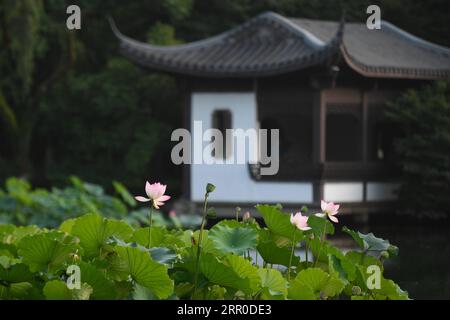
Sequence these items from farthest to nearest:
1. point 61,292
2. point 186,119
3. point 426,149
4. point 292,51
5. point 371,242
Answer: point 186,119 → point 292,51 → point 426,149 → point 371,242 → point 61,292

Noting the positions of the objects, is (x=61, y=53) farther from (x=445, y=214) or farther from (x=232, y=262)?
(x=232, y=262)

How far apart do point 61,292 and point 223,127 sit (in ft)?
23.0

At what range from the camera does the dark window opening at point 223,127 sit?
7.81 metres

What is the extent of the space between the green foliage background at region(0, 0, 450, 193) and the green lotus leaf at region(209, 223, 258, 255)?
6262 mm

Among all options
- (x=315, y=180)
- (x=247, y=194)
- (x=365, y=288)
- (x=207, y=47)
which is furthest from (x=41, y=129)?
(x=365, y=288)

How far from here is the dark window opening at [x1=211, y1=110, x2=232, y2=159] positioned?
781 cm

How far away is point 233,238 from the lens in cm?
152

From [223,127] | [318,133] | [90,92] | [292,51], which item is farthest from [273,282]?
[90,92]

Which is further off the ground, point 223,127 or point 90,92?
point 90,92

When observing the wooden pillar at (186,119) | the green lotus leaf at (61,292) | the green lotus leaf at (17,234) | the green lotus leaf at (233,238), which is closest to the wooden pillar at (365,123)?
the wooden pillar at (186,119)

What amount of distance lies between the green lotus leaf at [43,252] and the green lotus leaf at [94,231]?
0.11 ft

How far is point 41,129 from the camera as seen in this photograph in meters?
10.7

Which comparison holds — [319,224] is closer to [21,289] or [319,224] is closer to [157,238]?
[157,238]

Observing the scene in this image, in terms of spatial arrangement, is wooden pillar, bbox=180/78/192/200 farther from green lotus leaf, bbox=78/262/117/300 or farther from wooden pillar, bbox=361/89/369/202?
green lotus leaf, bbox=78/262/117/300
